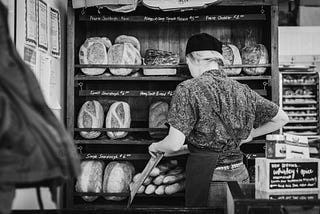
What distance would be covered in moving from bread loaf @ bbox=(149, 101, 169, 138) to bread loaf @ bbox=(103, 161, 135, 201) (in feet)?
0.95

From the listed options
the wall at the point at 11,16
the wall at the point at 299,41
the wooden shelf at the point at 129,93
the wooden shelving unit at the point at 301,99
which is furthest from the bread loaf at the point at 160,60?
the wooden shelving unit at the point at 301,99

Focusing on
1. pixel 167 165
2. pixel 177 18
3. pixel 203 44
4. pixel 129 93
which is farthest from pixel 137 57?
pixel 203 44

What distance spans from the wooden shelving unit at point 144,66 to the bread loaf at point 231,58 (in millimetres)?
52

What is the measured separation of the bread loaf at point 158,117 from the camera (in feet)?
10.2

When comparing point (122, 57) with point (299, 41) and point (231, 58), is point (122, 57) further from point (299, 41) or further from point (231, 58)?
point (299, 41)

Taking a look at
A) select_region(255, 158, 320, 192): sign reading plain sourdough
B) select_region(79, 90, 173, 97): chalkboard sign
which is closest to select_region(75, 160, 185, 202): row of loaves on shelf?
select_region(79, 90, 173, 97): chalkboard sign

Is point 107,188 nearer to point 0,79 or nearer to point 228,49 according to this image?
point 228,49

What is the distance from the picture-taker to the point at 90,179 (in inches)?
121

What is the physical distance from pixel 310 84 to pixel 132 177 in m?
3.68

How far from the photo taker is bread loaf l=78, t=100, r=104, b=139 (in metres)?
3.10

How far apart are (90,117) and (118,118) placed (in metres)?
0.18

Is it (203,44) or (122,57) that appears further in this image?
(122,57)

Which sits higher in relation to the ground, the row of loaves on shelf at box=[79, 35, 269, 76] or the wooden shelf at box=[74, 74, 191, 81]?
the row of loaves on shelf at box=[79, 35, 269, 76]

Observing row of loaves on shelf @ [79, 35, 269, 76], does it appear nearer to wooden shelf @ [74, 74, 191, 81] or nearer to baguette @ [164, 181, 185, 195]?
wooden shelf @ [74, 74, 191, 81]
